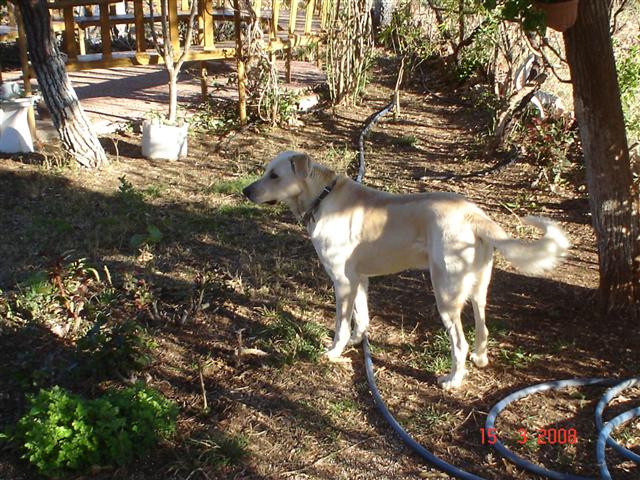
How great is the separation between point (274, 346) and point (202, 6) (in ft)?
21.1

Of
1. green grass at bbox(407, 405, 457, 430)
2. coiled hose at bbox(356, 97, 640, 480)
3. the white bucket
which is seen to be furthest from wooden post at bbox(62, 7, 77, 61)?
green grass at bbox(407, 405, 457, 430)

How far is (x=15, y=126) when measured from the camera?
733cm

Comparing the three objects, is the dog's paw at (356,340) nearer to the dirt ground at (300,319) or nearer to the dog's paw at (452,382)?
the dirt ground at (300,319)

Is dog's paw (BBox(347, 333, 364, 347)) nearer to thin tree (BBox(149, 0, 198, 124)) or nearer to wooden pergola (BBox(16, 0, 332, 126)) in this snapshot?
thin tree (BBox(149, 0, 198, 124))

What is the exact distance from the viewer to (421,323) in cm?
453

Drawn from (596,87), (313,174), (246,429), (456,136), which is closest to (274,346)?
(246,429)

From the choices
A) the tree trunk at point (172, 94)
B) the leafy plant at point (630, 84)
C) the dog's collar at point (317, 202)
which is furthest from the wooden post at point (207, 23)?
the dog's collar at point (317, 202)

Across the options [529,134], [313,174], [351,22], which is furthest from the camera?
[351,22]

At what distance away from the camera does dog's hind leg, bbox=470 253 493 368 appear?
364 cm

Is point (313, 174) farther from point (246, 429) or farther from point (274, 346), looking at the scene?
point (246, 429)

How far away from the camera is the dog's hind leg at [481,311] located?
3640 mm
